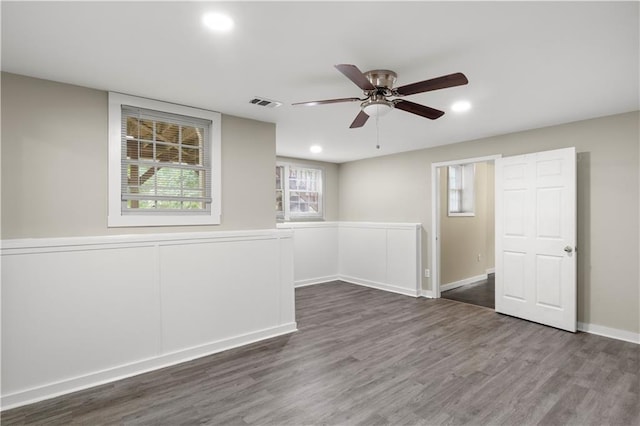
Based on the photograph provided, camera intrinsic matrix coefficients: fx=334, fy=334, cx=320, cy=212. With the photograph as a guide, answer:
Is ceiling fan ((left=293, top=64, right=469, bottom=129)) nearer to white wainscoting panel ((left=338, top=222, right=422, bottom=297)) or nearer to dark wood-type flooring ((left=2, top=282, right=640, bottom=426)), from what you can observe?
dark wood-type flooring ((left=2, top=282, right=640, bottom=426))

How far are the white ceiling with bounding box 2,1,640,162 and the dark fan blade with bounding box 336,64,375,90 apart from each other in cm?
22

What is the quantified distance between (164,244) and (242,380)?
4.47ft

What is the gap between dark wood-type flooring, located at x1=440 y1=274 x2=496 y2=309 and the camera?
16.5 feet

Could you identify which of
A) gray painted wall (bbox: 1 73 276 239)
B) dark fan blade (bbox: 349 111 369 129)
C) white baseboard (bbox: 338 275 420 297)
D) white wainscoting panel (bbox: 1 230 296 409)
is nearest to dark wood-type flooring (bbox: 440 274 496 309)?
white baseboard (bbox: 338 275 420 297)

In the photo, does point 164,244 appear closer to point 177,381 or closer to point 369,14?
point 177,381

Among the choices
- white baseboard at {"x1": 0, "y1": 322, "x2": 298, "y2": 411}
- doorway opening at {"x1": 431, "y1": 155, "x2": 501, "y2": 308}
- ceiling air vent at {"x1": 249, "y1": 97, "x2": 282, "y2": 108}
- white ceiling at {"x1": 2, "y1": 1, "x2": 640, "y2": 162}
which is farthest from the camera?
doorway opening at {"x1": 431, "y1": 155, "x2": 501, "y2": 308}

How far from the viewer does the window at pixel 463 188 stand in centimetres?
616

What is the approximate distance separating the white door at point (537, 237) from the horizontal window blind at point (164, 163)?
3.67m

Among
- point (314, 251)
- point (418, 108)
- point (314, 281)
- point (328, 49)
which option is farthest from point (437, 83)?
point (314, 281)

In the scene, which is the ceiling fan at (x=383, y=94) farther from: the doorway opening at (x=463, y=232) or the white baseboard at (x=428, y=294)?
the white baseboard at (x=428, y=294)

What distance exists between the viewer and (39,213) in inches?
101

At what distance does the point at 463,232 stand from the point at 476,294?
1154 mm

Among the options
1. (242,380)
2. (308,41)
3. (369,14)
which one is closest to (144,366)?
(242,380)

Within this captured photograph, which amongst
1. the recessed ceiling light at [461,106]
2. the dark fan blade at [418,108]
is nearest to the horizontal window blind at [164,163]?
the dark fan blade at [418,108]
